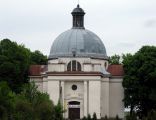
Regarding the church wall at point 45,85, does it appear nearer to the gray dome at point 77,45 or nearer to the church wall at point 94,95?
the gray dome at point 77,45

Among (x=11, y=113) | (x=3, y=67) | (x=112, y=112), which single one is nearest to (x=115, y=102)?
(x=112, y=112)

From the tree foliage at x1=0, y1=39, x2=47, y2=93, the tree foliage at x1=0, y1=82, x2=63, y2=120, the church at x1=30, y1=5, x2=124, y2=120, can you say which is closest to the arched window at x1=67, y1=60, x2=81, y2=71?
the church at x1=30, y1=5, x2=124, y2=120

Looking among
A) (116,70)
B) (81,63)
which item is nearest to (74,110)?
(81,63)

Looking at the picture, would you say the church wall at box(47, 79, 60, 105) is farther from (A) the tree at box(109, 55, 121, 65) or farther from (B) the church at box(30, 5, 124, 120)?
(A) the tree at box(109, 55, 121, 65)

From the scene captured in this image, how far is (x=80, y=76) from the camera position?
96875 mm

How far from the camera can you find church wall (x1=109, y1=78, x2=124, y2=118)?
101 m

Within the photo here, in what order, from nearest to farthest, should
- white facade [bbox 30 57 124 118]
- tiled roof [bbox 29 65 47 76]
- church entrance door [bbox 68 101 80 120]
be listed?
white facade [bbox 30 57 124 118], church entrance door [bbox 68 101 80 120], tiled roof [bbox 29 65 47 76]

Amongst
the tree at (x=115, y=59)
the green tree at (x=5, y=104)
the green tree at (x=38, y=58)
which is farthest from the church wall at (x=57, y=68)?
the green tree at (x=5, y=104)

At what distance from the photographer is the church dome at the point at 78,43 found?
329ft

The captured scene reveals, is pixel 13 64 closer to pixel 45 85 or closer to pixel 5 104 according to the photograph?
pixel 45 85

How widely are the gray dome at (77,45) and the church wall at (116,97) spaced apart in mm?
3955

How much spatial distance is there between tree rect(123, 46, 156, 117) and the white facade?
305cm

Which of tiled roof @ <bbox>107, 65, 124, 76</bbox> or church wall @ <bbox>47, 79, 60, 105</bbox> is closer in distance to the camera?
church wall @ <bbox>47, 79, 60, 105</bbox>

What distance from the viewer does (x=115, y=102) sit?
10100 cm
